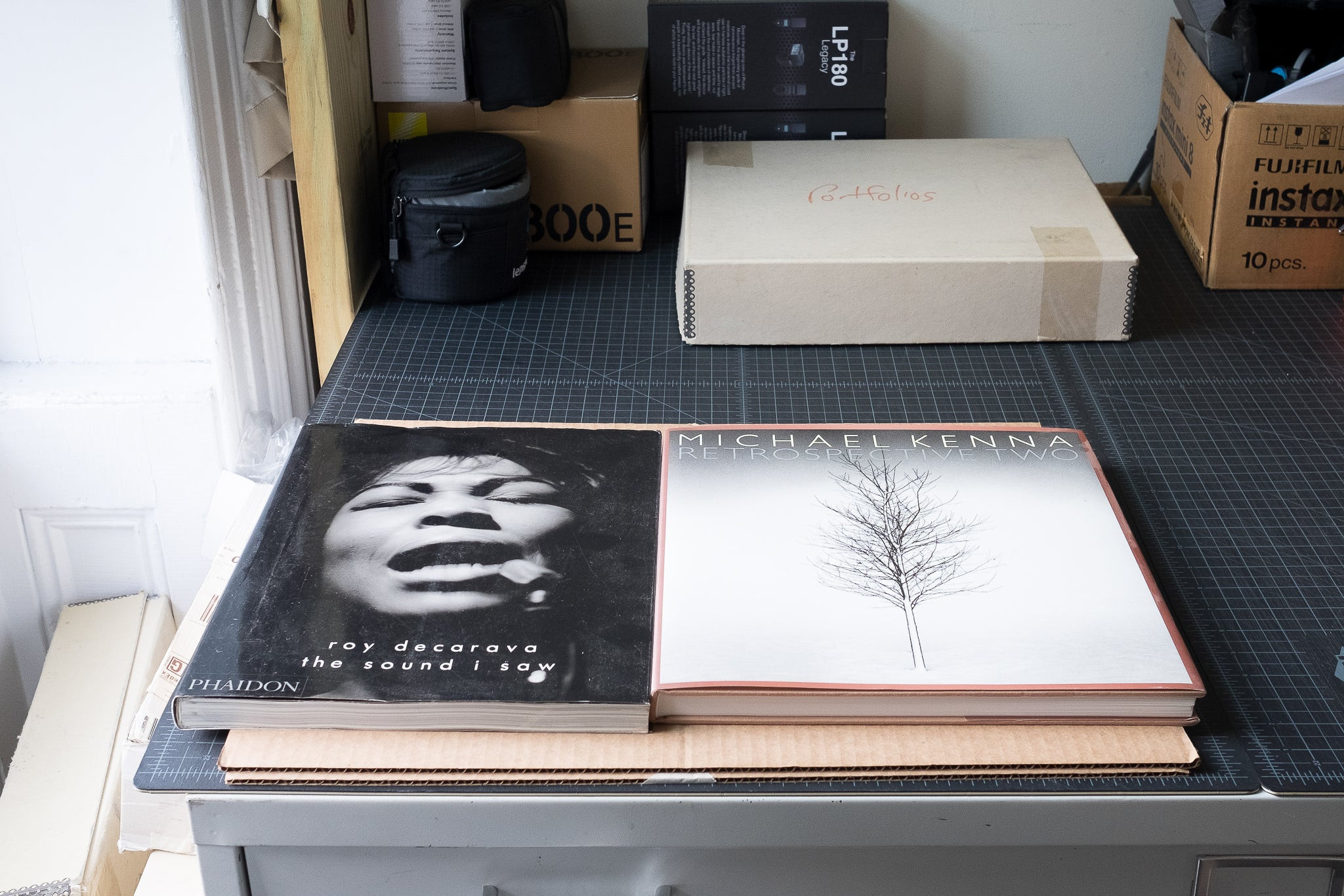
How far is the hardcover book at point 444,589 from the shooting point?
718mm

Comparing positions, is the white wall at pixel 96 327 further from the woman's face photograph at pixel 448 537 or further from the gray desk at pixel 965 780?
the woman's face photograph at pixel 448 537

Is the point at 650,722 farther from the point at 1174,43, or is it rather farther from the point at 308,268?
the point at 1174,43

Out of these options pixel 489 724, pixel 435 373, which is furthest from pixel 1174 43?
pixel 489 724

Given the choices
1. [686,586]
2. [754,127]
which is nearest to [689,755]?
[686,586]

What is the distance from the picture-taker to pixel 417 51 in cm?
131

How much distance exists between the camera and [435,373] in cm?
115

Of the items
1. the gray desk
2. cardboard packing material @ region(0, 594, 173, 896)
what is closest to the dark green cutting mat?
the gray desk

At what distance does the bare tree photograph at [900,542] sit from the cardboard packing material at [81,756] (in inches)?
35.3

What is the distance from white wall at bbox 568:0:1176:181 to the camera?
1496mm

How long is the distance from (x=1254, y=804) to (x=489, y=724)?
1.44 feet

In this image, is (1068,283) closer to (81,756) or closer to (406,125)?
(406,125)

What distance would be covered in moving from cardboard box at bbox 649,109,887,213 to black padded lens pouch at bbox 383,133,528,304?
0.25m

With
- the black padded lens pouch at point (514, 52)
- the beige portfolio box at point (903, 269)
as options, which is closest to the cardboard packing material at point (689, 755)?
the beige portfolio box at point (903, 269)

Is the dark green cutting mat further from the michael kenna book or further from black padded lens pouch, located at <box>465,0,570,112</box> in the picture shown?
black padded lens pouch, located at <box>465,0,570,112</box>
